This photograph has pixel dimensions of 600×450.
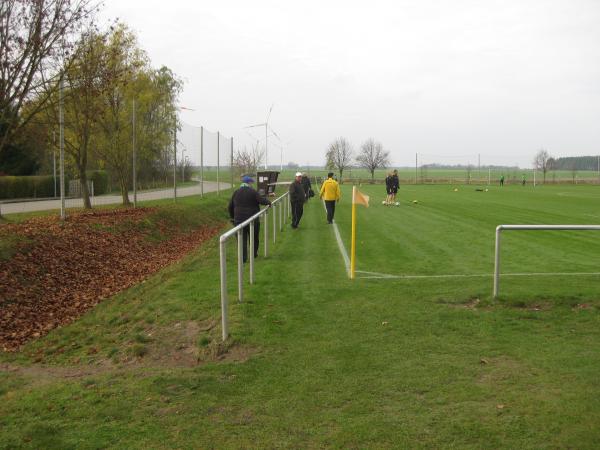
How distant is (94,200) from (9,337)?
18718mm

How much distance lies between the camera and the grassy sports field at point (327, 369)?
4355 millimetres

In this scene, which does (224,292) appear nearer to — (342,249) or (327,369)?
(327,369)

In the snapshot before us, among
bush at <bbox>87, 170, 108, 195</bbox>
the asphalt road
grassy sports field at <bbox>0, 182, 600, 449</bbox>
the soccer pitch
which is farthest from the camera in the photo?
bush at <bbox>87, 170, 108, 195</bbox>

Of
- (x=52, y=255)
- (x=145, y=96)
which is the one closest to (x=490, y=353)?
(x=52, y=255)

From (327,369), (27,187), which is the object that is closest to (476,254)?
(327,369)

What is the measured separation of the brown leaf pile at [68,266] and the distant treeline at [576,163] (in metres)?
84.0

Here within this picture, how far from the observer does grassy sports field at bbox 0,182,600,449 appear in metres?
4.36

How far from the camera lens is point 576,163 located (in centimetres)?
9025

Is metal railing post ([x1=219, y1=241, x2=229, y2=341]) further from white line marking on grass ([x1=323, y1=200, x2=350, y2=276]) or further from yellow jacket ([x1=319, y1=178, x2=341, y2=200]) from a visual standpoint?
yellow jacket ([x1=319, y1=178, x2=341, y2=200])

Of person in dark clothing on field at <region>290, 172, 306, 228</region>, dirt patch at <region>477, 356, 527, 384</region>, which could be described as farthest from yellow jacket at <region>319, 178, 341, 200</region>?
dirt patch at <region>477, 356, 527, 384</region>

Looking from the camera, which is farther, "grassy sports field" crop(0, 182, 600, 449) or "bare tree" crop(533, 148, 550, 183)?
"bare tree" crop(533, 148, 550, 183)

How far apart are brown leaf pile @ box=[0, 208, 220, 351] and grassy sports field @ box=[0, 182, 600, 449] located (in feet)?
2.70

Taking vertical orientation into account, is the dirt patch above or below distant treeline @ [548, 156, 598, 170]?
below

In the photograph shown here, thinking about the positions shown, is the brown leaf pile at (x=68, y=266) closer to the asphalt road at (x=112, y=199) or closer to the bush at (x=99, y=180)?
the asphalt road at (x=112, y=199)
